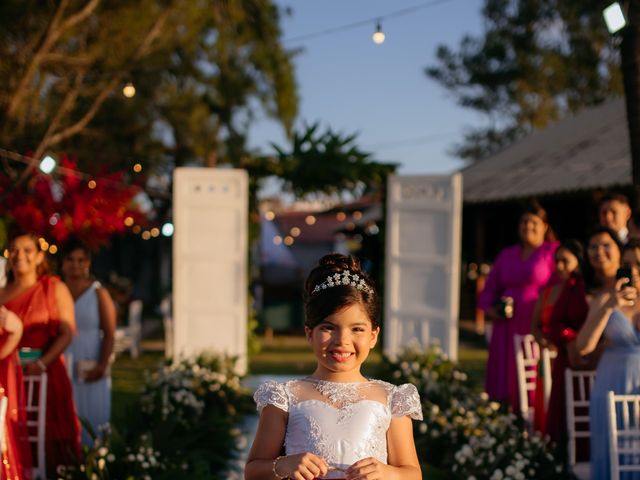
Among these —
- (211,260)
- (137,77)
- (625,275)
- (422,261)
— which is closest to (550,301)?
(625,275)

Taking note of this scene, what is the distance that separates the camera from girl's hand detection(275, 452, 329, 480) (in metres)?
2.55

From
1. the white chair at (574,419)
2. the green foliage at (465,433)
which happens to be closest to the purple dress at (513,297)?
the green foliage at (465,433)

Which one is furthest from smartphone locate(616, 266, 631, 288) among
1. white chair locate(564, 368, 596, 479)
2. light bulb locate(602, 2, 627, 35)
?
light bulb locate(602, 2, 627, 35)

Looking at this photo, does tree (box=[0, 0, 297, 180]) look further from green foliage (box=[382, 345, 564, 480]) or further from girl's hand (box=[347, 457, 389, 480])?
girl's hand (box=[347, 457, 389, 480])

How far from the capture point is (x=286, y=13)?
83.4ft

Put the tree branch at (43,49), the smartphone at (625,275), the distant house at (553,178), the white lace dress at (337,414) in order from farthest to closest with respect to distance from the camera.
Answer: the distant house at (553,178) < the tree branch at (43,49) < the smartphone at (625,275) < the white lace dress at (337,414)

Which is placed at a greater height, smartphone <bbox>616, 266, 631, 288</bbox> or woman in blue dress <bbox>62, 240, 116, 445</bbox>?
smartphone <bbox>616, 266, 631, 288</bbox>

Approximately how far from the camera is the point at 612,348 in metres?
4.87

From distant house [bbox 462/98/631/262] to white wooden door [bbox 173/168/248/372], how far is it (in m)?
7.49

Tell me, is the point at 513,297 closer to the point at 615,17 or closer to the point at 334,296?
the point at 615,17

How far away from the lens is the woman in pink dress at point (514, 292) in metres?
7.41

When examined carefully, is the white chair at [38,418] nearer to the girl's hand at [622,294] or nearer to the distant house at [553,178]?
the girl's hand at [622,294]

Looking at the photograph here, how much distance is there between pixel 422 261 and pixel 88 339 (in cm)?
470

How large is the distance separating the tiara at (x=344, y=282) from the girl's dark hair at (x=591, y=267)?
8.87ft
